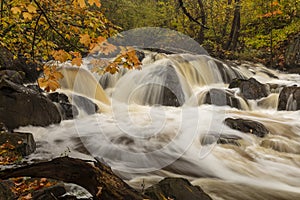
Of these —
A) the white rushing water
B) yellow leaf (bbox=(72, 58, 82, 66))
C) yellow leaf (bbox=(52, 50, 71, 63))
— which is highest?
yellow leaf (bbox=(52, 50, 71, 63))

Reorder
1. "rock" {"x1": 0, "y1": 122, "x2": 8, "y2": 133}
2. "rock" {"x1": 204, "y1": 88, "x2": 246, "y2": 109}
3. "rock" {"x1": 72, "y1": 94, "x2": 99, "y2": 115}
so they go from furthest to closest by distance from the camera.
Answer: "rock" {"x1": 204, "y1": 88, "x2": 246, "y2": 109} < "rock" {"x1": 72, "y1": 94, "x2": 99, "y2": 115} < "rock" {"x1": 0, "y1": 122, "x2": 8, "y2": 133}

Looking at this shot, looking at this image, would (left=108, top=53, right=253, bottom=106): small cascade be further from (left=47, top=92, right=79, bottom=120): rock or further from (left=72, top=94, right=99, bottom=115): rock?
(left=47, top=92, right=79, bottom=120): rock

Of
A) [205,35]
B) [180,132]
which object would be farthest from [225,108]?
[205,35]

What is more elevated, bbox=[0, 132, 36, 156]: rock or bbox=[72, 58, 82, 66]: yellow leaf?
bbox=[72, 58, 82, 66]: yellow leaf

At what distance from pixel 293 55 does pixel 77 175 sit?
45.0 feet

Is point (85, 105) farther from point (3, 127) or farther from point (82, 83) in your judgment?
point (3, 127)

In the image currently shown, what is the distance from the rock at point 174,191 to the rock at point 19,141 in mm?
2608

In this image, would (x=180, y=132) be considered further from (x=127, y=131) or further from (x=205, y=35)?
(x=205, y=35)

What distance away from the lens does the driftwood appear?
2.25m

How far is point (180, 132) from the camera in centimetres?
750

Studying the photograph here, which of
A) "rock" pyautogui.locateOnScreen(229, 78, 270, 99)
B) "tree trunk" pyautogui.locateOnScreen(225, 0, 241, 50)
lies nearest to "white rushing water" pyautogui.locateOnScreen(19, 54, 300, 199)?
"rock" pyautogui.locateOnScreen(229, 78, 270, 99)

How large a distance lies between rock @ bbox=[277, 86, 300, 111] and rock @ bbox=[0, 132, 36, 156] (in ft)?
26.2

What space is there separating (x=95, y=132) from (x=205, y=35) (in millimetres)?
13005

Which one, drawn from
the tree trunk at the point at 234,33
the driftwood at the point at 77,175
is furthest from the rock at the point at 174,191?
the tree trunk at the point at 234,33
